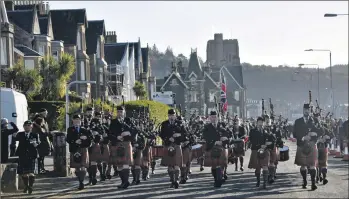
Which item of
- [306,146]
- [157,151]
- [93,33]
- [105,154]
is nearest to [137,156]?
[105,154]

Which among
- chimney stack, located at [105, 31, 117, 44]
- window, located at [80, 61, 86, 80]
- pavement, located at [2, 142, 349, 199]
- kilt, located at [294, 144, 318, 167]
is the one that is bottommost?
pavement, located at [2, 142, 349, 199]

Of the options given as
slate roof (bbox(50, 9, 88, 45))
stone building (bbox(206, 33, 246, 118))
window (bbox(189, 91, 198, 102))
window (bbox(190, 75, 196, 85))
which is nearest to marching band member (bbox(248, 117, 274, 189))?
slate roof (bbox(50, 9, 88, 45))

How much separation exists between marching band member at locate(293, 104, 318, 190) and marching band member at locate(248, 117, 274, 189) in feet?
2.44

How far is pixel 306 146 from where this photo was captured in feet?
61.4

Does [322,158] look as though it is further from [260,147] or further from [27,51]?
[27,51]

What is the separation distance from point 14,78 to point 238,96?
80545mm

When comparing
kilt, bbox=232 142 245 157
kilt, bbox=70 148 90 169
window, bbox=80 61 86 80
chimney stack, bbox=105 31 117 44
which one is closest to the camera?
kilt, bbox=70 148 90 169

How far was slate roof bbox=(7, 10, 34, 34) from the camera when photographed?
155 ft

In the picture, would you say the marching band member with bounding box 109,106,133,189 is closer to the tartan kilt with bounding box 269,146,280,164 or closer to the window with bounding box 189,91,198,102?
the tartan kilt with bounding box 269,146,280,164

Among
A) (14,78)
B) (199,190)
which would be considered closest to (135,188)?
(199,190)

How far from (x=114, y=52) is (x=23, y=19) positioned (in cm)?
2131

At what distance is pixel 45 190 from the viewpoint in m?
17.3

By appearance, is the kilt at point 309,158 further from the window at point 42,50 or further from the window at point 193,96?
the window at point 193,96

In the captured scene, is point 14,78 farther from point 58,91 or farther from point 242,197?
point 242,197
